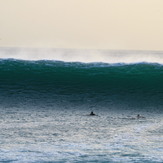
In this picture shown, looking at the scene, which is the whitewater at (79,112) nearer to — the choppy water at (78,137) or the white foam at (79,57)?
the choppy water at (78,137)

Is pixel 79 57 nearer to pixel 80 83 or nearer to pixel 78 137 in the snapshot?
pixel 80 83

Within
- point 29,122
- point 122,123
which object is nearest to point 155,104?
point 122,123

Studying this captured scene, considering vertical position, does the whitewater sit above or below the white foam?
below

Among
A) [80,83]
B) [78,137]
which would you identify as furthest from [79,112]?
[80,83]

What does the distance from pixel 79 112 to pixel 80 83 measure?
6.44 metres

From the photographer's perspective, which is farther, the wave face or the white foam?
the white foam

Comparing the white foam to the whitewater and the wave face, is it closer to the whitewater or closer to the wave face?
the wave face

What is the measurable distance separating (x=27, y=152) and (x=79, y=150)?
1081 millimetres

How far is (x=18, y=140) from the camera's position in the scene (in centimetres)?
962

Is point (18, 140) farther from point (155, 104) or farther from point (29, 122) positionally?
point (155, 104)

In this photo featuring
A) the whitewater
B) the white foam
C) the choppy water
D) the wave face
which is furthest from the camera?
the white foam

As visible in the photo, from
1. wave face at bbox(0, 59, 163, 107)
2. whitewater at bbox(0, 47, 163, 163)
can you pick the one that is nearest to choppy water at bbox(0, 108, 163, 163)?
whitewater at bbox(0, 47, 163, 163)

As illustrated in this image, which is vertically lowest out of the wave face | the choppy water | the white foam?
the choppy water

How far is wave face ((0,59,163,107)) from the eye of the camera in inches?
674
